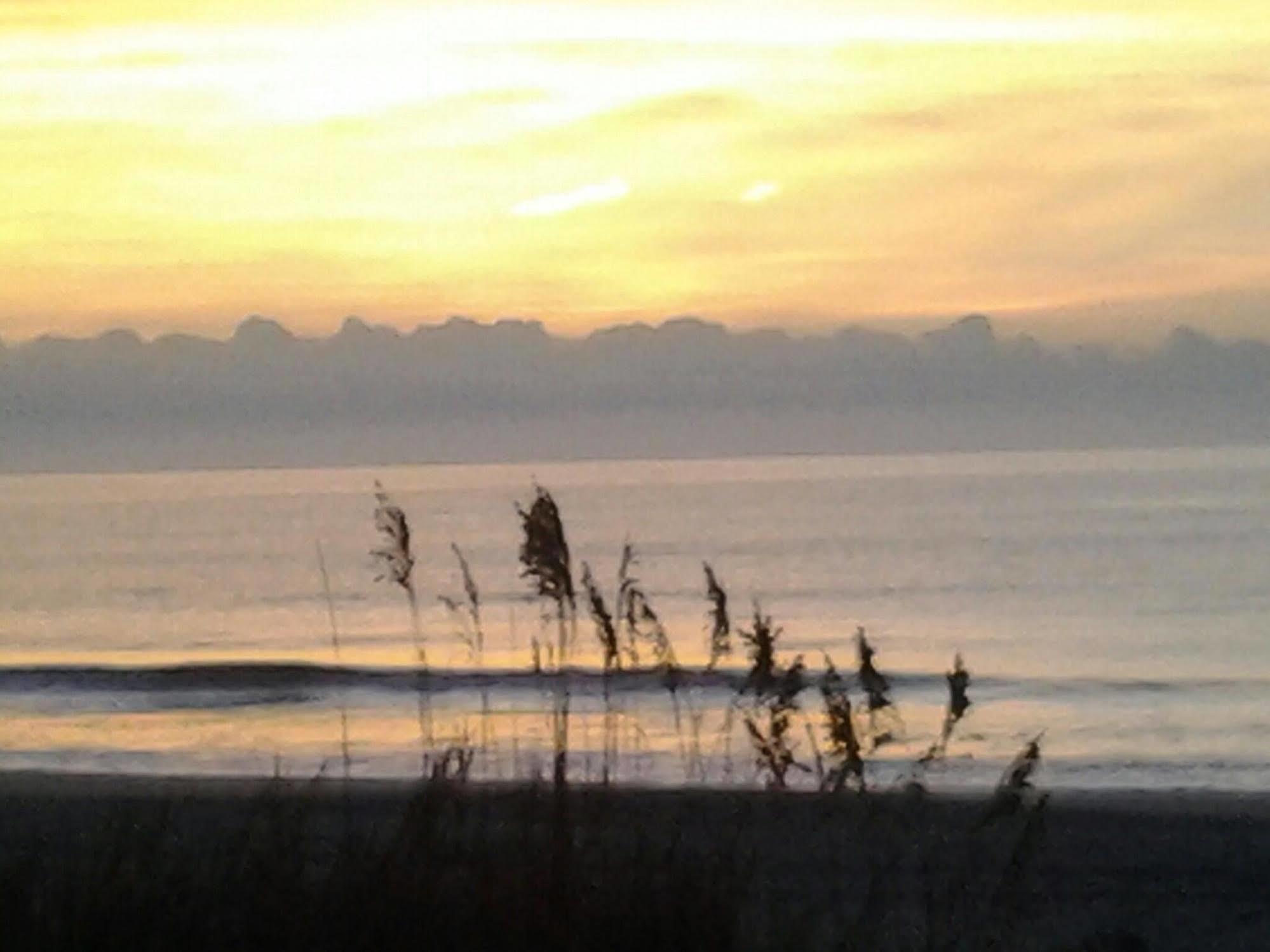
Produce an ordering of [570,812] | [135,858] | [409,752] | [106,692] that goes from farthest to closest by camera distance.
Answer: [106,692] < [409,752] < [570,812] < [135,858]

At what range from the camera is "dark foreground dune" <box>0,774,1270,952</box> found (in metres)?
7.00

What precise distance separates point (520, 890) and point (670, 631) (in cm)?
2883

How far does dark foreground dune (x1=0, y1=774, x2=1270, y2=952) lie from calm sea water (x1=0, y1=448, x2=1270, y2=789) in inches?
34.1

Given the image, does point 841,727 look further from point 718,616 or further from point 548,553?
point 548,553

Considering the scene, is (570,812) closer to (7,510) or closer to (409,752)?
(409,752)

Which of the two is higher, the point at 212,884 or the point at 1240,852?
the point at 212,884

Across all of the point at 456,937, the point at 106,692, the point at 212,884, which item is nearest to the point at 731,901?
the point at 456,937

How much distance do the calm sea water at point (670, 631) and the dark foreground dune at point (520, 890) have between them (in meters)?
0.87

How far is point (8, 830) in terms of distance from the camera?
12.4m

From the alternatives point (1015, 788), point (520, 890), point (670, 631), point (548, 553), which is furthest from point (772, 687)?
point (670, 631)

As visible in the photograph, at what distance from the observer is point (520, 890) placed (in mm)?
7148

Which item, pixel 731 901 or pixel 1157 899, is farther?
pixel 1157 899

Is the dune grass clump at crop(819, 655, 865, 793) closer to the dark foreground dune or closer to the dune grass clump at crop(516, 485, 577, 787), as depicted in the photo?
the dark foreground dune

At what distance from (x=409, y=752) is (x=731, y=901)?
14.4 m
